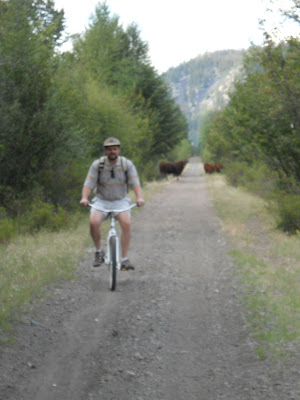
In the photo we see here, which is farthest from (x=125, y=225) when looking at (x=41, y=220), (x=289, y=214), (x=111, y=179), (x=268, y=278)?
(x=289, y=214)

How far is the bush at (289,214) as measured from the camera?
14336mm

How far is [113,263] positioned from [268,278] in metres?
2.53

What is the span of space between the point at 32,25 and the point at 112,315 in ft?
34.4

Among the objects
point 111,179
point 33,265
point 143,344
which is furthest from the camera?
point 33,265

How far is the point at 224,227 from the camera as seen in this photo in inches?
622

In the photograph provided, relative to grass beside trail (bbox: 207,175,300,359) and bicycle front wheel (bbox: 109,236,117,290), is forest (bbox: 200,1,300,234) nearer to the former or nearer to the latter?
grass beside trail (bbox: 207,175,300,359)

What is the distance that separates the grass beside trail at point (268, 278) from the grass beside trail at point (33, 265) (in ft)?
8.98

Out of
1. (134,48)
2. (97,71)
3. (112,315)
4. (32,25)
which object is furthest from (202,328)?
(134,48)

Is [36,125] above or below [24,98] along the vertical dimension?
below

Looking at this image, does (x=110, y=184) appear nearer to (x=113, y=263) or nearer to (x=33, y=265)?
(x=113, y=263)

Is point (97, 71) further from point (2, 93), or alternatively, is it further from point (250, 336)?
point (250, 336)

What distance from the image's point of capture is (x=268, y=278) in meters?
9.18

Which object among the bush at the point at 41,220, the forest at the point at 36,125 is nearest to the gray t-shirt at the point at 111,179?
the forest at the point at 36,125

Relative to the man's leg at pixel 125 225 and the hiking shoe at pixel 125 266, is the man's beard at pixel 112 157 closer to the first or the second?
the man's leg at pixel 125 225
